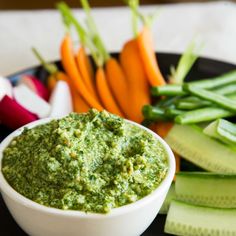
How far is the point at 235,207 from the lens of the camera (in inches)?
66.4

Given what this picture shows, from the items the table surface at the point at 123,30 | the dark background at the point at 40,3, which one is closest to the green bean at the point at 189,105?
the table surface at the point at 123,30

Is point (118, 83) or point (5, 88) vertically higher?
point (5, 88)

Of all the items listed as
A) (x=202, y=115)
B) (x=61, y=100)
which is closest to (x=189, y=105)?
(x=202, y=115)

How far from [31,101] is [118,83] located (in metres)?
0.48

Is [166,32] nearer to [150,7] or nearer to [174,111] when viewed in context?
[150,7]

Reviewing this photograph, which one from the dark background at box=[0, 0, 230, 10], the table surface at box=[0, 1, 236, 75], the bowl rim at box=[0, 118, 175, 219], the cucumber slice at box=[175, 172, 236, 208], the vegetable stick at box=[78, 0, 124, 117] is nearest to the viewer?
the bowl rim at box=[0, 118, 175, 219]

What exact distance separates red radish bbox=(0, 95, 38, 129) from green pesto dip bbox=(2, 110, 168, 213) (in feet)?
1.56

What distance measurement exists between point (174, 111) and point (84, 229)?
2.78ft

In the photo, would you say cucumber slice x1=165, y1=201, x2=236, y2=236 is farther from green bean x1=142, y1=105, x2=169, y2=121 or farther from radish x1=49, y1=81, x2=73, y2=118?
radish x1=49, y1=81, x2=73, y2=118

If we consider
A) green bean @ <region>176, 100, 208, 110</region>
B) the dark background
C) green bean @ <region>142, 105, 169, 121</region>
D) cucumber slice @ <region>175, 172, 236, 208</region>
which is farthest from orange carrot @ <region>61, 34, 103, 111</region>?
the dark background

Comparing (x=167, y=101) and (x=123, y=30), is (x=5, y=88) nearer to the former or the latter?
(x=167, y=101)

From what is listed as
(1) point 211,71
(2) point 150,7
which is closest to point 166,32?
(2) point 150,7

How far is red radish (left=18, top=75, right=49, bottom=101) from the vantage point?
2.29 meters

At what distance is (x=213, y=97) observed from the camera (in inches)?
82.1
